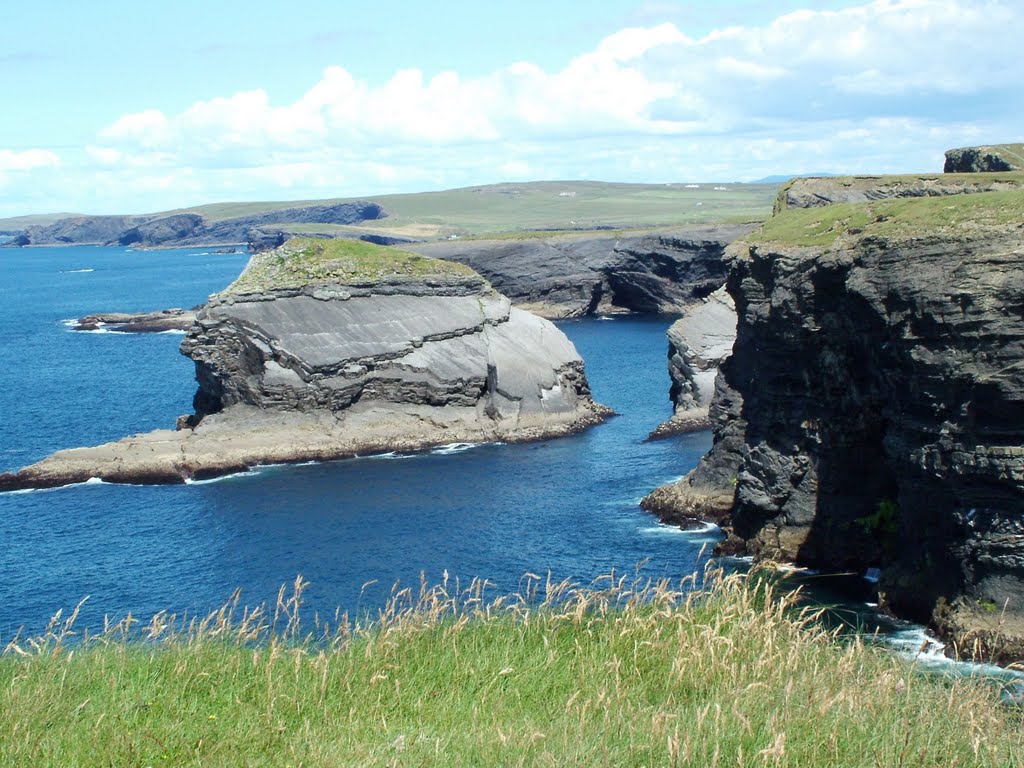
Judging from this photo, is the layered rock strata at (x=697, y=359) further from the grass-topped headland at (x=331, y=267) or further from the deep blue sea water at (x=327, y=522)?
the grass-topped headland at (x=331, y=267)

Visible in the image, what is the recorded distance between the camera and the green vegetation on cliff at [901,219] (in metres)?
38.3

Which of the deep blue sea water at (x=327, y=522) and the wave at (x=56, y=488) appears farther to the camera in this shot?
the wave at (x=56, y=488)

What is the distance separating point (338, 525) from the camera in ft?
183

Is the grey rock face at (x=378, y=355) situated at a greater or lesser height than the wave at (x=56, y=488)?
greater

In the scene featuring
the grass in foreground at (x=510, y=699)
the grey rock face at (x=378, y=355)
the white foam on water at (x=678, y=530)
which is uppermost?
the grass in foreground at (x=510, y=699)

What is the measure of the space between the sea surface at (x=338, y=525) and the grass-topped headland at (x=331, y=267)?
1302cm

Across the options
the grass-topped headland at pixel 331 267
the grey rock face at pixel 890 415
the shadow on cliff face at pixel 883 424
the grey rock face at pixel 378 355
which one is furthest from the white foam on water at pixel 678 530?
the grass-topped headland at pixel 331 267

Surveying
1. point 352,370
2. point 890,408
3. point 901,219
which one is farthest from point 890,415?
point 352,370

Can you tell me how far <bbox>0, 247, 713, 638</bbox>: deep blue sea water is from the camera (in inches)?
1789

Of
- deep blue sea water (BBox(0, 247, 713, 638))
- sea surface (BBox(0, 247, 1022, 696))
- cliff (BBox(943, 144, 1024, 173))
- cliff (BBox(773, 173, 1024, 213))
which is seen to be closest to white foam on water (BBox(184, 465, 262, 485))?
sea surface (BBox(0, 247, 1022, 696))

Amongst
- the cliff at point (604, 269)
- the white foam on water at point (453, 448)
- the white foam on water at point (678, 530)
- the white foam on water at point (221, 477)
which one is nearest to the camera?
the white foam on water at point (678, 530)

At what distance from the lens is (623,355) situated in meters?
117

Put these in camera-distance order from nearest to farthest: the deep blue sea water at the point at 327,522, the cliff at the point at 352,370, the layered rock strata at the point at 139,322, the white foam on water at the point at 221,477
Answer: the deep blue sea water at the point at 327,522
the white foam on water at the point at 221,477
the cliff at the point at 352,370
the layered rock strata at the point at 139,322

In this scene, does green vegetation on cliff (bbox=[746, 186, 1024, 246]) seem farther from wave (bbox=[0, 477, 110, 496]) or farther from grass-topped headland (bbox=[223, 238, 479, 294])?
wave (bbox=[0, 477, 110, 496])
